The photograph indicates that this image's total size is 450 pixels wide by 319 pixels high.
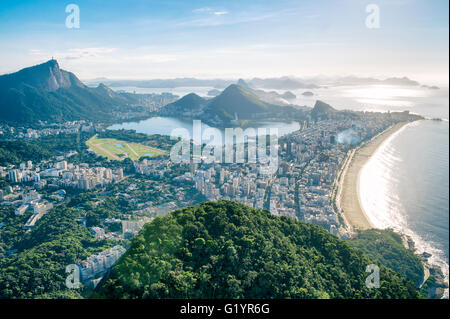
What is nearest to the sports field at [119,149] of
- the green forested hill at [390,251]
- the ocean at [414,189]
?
the ocean at [414,189]

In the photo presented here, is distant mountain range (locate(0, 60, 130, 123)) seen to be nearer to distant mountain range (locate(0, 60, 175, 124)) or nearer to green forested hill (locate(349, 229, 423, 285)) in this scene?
distant mountain range (locate(0, 60, 175, 124))

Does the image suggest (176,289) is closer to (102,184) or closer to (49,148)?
(102,184)

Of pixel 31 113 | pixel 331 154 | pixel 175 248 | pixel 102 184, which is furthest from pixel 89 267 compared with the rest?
pixel 31 113

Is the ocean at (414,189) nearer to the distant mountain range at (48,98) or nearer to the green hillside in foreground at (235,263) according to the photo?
the green hillside in foreground at (235,263)

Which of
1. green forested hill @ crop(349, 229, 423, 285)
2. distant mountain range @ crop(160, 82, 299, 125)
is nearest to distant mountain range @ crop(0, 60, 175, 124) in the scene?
distant mountain range @ crop(160, 82, 299, 125)

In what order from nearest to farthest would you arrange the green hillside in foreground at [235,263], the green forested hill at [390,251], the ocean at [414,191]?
the green hillside in foreground at [235,263] < the green forested hill at [390,251] < the ocean at [414,191]

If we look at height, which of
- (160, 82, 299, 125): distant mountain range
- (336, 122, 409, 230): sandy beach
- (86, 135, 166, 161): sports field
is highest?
(160, 82, 299, 125): distant mountain range

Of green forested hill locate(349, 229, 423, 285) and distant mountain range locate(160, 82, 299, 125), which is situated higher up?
distant mountain range locate(160, 82, 299, 125)
